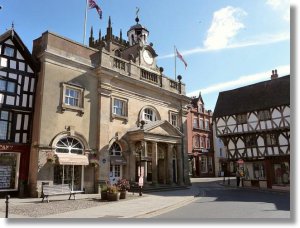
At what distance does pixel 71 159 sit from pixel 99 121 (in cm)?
324

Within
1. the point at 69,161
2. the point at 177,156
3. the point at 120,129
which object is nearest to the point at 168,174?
the point at 177,156

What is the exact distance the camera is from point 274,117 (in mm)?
23484

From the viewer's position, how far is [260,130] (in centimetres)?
2405

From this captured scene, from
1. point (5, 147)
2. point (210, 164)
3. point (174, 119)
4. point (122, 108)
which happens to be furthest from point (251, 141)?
point (5, 147)

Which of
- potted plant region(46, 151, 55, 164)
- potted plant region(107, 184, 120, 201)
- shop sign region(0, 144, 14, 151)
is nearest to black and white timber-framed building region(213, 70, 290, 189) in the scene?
potted plant region(107, 184, 120, 201)

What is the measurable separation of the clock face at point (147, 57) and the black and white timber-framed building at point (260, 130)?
7.89 m

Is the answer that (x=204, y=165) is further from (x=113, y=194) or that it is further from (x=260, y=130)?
(x=113, y=194)

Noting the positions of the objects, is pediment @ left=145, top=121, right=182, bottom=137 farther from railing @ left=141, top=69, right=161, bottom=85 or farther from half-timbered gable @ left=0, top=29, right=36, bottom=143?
half-timbered gable @ left=0, top=29, right=36, bottom=143

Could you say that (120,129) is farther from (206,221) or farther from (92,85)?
(206,221)

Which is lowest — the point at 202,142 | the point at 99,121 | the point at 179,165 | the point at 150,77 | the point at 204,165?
the point at 179,165

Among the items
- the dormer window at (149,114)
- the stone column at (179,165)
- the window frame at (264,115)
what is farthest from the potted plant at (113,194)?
the window frame at (264,115)

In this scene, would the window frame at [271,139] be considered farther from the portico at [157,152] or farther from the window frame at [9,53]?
the window frame at [9,53]

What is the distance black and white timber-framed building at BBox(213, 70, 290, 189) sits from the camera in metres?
23.1

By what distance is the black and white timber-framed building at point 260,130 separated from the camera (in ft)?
75.9
